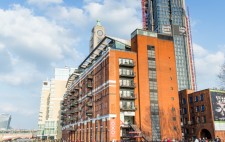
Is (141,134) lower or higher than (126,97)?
lower

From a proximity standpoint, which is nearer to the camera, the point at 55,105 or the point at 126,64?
the point at 126,64

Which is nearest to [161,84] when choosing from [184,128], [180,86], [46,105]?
[184,128]

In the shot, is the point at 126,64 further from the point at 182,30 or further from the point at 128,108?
the point at 182,30

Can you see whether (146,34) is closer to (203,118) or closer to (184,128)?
(203,118)

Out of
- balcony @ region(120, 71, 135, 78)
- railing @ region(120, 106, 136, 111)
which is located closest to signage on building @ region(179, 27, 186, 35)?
balcony @ region(120, 71, 135, 78)

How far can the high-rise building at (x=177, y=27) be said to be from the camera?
486 feet

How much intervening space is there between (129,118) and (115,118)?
4423 millimetres

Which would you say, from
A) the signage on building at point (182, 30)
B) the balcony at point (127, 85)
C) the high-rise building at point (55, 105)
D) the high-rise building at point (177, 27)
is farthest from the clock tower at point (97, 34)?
the balcony at point (127, 85)

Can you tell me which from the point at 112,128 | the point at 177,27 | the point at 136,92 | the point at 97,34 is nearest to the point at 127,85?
the point at 136,92

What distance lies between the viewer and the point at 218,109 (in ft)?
221

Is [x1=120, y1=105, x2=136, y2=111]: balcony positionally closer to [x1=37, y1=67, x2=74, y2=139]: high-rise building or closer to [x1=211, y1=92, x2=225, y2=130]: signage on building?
[x1=211, y1=92, x2=225, y2=130]: signage on building

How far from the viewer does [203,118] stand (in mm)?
70188

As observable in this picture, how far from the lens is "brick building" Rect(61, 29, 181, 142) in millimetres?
58750

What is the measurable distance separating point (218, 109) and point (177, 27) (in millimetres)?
96922
